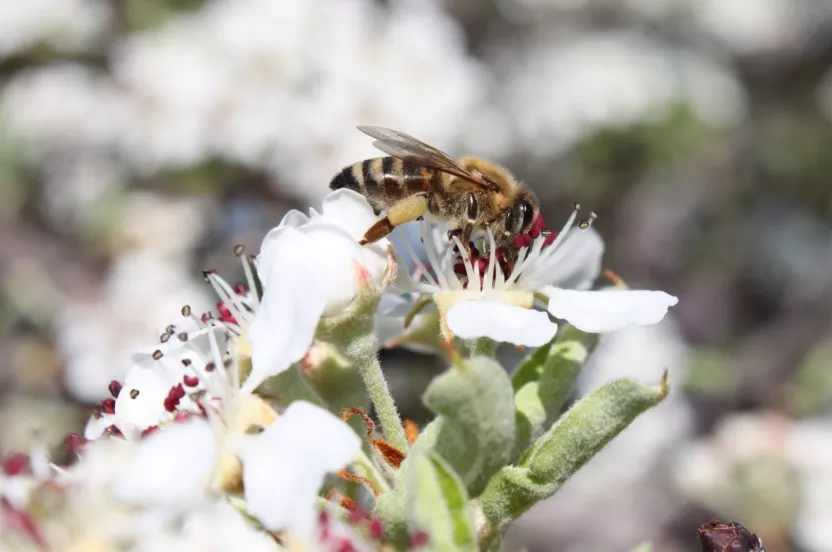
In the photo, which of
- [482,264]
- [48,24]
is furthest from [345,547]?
[48,24]

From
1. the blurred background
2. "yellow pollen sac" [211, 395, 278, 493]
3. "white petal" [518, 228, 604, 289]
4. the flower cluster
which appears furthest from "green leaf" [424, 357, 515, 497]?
the blurred background

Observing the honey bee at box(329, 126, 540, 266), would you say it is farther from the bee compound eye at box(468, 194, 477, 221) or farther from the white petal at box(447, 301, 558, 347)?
the white petal at box(447, 301, 558, 347)

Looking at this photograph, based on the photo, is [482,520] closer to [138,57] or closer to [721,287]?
[138,57]

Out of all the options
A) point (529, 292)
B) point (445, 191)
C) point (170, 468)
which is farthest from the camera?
point (445, 191)

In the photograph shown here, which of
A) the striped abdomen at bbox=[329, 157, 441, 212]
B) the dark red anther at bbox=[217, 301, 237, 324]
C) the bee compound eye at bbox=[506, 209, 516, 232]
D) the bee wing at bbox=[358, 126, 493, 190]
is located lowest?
the dark red anther at bbox=[217, 301, 237, 324]

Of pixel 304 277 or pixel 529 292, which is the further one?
pixel 529 292

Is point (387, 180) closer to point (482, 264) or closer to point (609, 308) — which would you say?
point (482, 264)

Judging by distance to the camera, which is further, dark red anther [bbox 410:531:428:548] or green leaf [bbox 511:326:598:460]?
green leaf [bbox 511:326:598:460]
